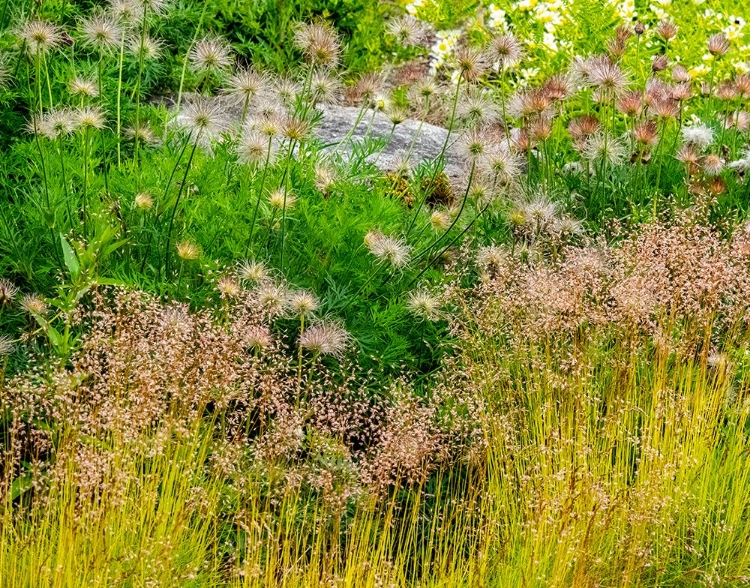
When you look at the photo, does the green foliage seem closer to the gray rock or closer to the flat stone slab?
the flat stone slab

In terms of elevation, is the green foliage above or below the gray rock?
above

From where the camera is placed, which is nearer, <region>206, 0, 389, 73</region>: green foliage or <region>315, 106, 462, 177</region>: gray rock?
<region>315, 106, 462, 177</region>: gray rock

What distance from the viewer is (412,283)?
507cm

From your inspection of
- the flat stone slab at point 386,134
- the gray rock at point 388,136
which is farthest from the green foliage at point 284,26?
the gray rock at point 388,136

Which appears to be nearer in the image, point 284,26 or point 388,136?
point 388,136

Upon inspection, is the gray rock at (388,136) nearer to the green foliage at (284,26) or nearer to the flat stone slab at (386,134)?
the flat stone slab at (386,134)

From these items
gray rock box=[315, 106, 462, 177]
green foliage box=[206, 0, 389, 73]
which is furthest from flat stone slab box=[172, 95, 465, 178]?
green foliage box=[206, 0, 389, 73]

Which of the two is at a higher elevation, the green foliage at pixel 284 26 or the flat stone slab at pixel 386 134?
the green foliage at pixel 284 26

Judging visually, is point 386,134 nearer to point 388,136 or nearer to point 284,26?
point 388,136

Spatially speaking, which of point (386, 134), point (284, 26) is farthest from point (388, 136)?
point (284, 26)

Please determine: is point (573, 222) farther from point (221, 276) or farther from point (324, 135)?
point (324, 135)

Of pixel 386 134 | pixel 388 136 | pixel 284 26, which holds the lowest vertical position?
pixel 386 134

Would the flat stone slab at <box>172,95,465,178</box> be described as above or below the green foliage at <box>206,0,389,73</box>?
below

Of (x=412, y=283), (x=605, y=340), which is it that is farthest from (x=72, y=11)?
(x=605, y=340)
